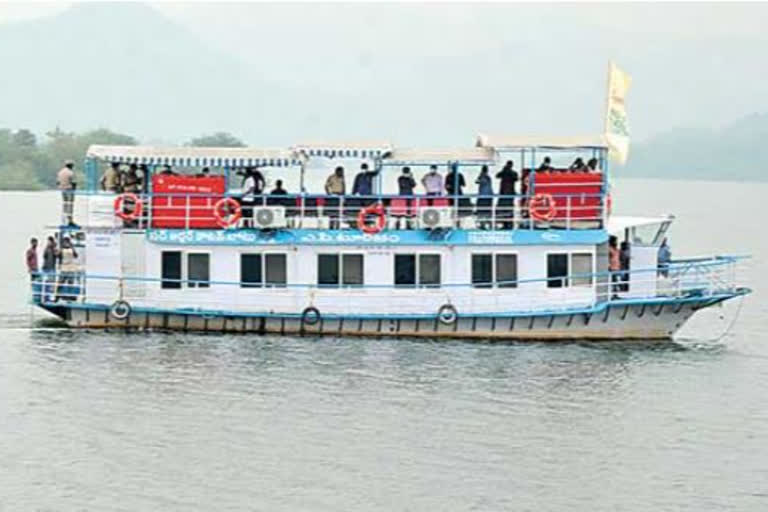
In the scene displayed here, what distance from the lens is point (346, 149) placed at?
34.8 m

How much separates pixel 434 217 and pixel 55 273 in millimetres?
8220

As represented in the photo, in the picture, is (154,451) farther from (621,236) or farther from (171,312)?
(621,236)

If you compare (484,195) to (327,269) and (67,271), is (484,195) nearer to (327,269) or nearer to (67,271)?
(327,269)

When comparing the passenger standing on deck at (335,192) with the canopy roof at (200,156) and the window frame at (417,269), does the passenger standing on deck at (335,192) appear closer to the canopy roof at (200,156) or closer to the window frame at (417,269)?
the canopy roof at (200,156)

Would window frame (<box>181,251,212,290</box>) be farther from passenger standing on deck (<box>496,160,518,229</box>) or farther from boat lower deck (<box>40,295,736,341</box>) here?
passenger standing on deck (<box>496,160,518,229</box>)

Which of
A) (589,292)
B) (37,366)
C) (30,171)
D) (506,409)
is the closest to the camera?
(506,409)

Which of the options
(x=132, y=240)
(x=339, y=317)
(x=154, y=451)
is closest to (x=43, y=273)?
(x=132, y=240)

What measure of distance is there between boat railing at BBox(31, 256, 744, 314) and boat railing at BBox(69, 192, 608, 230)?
1.26 m

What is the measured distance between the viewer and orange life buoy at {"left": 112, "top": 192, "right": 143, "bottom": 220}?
34500mm

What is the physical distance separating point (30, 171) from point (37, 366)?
360 ft

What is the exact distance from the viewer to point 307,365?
103 ft

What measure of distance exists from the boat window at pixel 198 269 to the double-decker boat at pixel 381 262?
3 centimetres

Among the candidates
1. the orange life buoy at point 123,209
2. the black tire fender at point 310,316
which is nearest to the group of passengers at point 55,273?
the orange life buoy at point 123,209

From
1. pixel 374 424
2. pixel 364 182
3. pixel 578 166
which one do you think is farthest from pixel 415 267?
pixel 374 424
